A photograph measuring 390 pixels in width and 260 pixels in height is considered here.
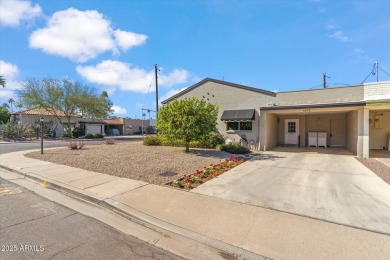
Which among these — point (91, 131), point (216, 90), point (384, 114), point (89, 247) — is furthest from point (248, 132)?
point (91, 131)

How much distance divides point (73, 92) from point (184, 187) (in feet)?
103

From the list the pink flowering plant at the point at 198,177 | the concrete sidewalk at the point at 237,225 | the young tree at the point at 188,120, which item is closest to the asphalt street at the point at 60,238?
the concrete sidewalk at the point at 237,225

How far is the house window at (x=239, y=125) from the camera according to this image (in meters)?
15.1

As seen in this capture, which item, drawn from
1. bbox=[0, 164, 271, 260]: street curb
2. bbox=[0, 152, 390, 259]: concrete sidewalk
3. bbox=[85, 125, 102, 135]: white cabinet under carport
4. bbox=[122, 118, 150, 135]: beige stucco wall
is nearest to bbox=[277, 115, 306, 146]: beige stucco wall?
bbox=[0, 152, 390, 259]: concrete sidewalk

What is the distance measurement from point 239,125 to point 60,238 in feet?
43.9

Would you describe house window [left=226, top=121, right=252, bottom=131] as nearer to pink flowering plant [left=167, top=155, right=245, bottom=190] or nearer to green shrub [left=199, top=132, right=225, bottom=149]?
green shrub [left=199, top=132, right=225, bottom=149]

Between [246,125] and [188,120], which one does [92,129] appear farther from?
[188,120]

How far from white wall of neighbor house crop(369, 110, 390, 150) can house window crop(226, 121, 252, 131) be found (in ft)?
27.7

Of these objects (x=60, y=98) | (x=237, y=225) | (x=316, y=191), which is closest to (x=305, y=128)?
(x=316, y=191)

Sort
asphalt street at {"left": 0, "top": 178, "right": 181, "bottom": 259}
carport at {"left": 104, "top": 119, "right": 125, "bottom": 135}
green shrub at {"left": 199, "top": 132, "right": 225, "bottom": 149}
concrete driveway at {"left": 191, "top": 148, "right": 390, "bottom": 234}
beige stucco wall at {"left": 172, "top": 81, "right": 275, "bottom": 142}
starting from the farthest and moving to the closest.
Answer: carport at {"left": 104, "top": 119, "right": 125, "bottom": 135} < green shrub at {"left": 199, "top": 132, "right": 225, "bottom": 149} < beige stucco wall at {"left": 172, "top": 81, "right": 275, "bottom": 142} < concrete driveway at {"left": 191, "top": 148, "right": 390, "bottom": 234} < asphalt street at {"left": 0, "top": 178, "right": 181, "bottom": 259}

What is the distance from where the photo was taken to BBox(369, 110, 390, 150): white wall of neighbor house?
1433 cm

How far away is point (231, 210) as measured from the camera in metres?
4.54

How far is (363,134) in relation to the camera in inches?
448

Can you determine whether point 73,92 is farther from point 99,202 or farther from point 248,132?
point 99,202
